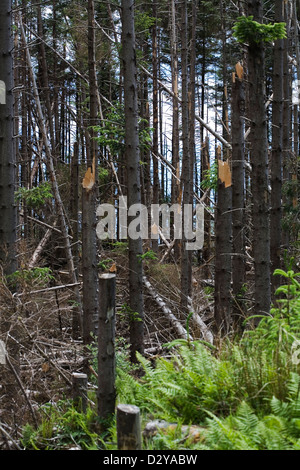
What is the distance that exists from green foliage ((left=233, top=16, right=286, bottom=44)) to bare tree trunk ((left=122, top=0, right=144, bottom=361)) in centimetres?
300

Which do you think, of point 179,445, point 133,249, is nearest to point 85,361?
point 133,249

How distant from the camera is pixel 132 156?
8.19 m

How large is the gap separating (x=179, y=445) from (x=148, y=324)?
305 inches

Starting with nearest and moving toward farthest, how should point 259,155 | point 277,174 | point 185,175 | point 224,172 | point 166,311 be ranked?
point 259,155 < point 224,172 < point 277,174 < point 166,311 < point 185,175

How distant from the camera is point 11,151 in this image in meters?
6.85

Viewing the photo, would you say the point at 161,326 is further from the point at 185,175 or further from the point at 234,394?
the point at 234,394

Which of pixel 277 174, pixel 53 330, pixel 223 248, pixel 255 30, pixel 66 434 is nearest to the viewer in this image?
pixel 66 434

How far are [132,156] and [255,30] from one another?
338 centimetres

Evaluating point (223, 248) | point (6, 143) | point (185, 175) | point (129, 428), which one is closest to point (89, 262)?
point (6, 143)

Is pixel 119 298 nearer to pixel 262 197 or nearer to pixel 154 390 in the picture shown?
pixel 262 197

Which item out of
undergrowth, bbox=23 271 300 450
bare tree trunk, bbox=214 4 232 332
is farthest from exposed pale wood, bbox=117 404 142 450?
bare tree trunk, bbox=214 4 232 332

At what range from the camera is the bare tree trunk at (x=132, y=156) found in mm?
8070

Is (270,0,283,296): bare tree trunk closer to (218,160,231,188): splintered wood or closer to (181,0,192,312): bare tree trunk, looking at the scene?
(218,160,231,188): splintered wood

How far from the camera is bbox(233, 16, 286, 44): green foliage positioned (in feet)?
17.2
